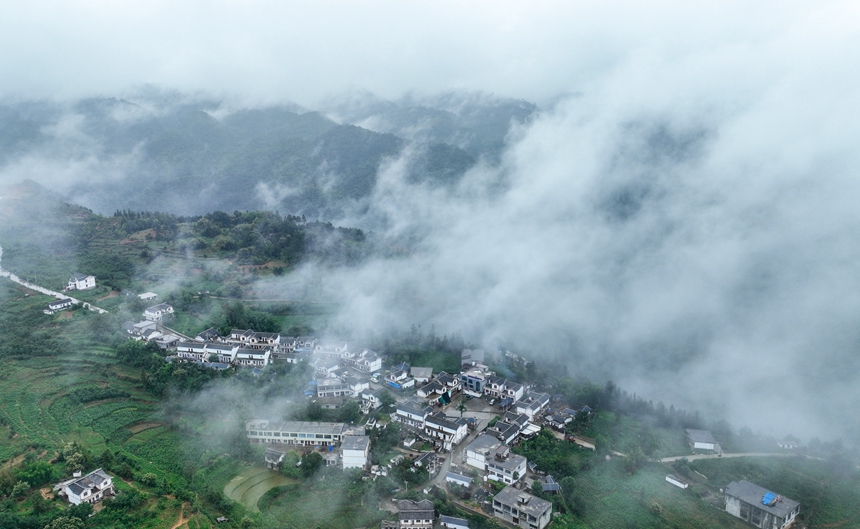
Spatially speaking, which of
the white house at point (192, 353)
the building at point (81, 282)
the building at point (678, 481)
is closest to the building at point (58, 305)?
the building at point (81, 282)

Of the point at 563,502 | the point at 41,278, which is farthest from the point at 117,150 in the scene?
the point at 563,502

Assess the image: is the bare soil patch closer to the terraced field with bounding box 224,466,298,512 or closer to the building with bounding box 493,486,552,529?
the terraced field with bounding box 224,466,298,512

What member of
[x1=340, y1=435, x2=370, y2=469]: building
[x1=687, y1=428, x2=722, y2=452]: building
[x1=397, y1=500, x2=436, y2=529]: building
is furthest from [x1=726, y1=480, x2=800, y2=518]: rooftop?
[x1=340, y1=435, x2=370, y2=469]: building

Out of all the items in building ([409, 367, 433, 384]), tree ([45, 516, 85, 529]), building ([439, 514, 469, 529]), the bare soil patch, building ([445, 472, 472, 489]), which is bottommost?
the bare soil patch

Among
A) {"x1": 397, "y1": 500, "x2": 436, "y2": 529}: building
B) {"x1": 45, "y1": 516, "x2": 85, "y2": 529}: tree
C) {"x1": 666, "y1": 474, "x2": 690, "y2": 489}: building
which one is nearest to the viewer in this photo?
{"x1": 45, "y1": 516, "x2": 85, "y2": 529}: tree

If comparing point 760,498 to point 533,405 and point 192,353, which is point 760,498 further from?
point 192,353

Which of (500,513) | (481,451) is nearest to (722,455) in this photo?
(481,451)

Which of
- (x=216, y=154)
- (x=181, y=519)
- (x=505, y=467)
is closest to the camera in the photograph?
(x=181, y=519)
